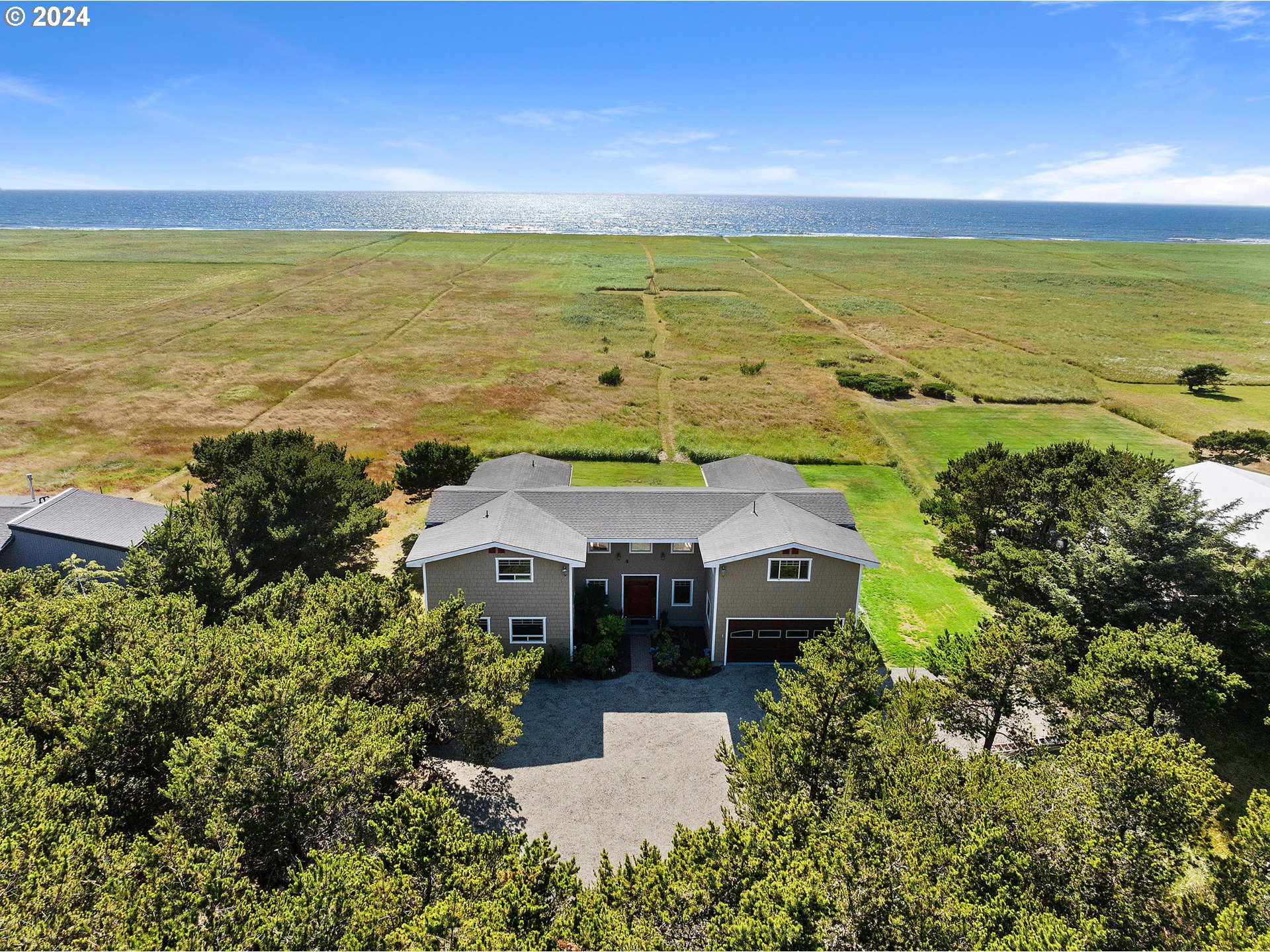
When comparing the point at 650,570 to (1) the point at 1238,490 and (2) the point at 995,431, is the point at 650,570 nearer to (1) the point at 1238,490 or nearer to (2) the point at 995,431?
(1) the point at 1238,490

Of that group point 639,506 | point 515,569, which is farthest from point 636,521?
point 515,569

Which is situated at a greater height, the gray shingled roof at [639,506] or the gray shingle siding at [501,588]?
the gray shingled roof at [639,506]

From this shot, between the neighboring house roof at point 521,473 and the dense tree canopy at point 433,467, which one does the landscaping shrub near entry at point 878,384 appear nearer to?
the neighboring house roof at point 521,473

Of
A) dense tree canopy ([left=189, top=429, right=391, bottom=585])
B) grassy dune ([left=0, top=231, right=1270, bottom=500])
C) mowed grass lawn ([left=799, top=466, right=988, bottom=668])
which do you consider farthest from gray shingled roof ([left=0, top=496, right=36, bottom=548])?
mowed grass lawn ([left=799, top=466, right=988, bottom=668])

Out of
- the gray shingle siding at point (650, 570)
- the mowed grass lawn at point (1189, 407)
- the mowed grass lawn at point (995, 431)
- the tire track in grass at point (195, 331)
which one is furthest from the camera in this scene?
the tire track in grass at point (195, 331)

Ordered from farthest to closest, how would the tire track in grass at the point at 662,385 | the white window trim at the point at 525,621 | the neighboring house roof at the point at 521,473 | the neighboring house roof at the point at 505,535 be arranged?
the tire track in grass at the point at 662,385, the neighboring house roof at the point at 521,473, the white window trim at the point at 525,621, the neighboring house roof at the point at 505,535

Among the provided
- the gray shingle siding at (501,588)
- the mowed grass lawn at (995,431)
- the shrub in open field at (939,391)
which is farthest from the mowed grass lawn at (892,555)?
the shrub in open field at (939,391)

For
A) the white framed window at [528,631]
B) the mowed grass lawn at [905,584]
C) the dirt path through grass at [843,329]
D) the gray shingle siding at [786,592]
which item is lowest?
the mowed grass lawn at [905,584]
